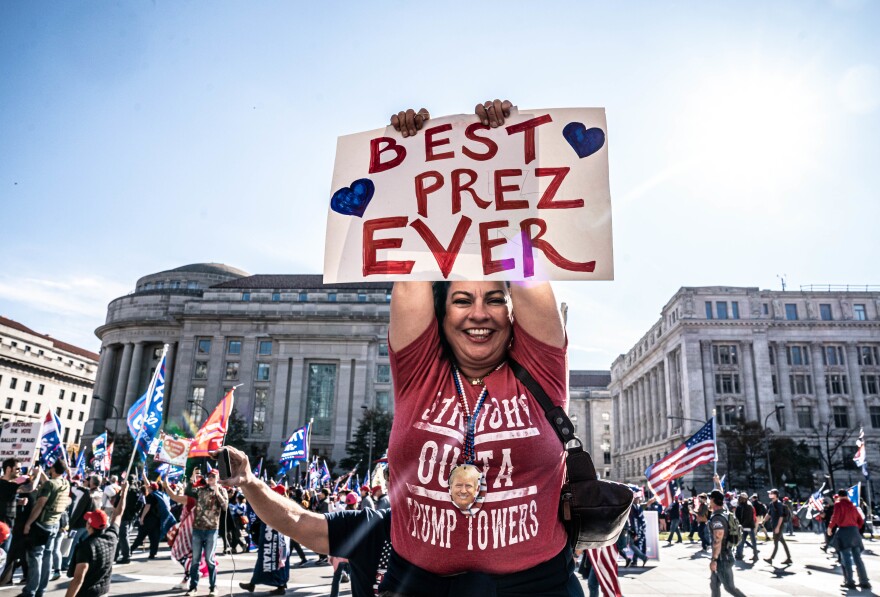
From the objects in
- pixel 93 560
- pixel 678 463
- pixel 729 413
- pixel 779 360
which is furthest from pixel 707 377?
pixel 93 560

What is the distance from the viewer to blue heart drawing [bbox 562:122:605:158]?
2.87 m

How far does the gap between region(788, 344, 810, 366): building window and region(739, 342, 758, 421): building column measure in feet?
15.4

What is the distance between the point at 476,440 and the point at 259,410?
69.0m

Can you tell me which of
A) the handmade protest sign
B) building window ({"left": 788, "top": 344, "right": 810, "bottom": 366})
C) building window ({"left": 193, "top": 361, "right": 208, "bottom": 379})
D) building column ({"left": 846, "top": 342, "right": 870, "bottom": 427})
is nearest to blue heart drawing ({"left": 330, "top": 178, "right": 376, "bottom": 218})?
the handmade protest sign

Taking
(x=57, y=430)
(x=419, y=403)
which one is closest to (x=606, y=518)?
(x=419, y=403)

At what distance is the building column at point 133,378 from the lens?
74.5 meters

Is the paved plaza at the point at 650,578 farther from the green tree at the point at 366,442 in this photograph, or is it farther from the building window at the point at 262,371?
the building window at the point at 262,371

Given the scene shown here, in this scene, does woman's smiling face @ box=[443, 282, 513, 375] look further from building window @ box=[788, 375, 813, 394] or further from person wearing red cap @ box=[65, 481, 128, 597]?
building window @ box=[788, 375, 813, 394]

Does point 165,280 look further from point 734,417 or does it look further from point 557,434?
point 557,434

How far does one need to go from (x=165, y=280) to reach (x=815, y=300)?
8485 centimetres

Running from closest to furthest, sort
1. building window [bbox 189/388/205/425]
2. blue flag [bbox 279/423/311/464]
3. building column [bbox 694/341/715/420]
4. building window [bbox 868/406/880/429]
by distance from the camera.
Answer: blue flag [bbox 279/423/311/464] → building window [bbox 868/406/880/429] → building column [bbox 694/341/715/420] → building window [bbox 189/388/205/425]

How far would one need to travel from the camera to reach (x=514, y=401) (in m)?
2.41

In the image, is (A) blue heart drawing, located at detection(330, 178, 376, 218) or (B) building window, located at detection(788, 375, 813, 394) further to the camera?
(B) building window, located at detection(788, 375, 813, 394)

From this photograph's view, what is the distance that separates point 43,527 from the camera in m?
9.43
